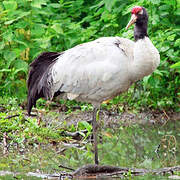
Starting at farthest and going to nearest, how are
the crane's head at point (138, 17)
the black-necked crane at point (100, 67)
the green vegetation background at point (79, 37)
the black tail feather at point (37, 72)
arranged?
1. the green vegetation background at point (79, 37)
2. the black tail feather at point (37, 72)
3. the crane's head at point (138, 17)
4. the black-necked crane at point (100, 67)

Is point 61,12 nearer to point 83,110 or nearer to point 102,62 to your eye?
point 83,110

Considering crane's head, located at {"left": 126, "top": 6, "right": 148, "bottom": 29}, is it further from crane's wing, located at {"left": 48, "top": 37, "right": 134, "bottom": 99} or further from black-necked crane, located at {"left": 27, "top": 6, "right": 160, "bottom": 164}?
crane's wing, located at {"left": 48, "top": 37, "right": 134, "bottom": 99}

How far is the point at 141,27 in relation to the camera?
6.14 m

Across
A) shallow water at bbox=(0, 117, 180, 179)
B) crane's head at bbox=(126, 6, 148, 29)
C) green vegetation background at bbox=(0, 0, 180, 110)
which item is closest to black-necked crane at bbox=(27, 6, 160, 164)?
crane's head at bbox=(126, 6, 148, 29)

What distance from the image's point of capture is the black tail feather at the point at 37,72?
6.91 meters

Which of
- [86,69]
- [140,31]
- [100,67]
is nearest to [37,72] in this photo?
[86,69]

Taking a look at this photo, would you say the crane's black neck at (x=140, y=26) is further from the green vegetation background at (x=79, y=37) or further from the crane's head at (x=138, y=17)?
the green vegetation background at (x=79, y=37)

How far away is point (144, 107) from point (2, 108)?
246 centimetres

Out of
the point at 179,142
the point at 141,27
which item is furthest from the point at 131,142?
the point at 141,27

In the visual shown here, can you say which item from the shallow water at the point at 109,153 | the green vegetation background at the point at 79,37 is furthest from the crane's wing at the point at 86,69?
the green vegetation background at the point at 79,37

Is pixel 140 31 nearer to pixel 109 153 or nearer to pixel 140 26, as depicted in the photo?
pixel 140 26

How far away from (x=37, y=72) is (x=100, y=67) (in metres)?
1.20

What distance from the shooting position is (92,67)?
6305 millimetres

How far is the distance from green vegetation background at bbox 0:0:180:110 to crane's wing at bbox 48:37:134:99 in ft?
5.31
